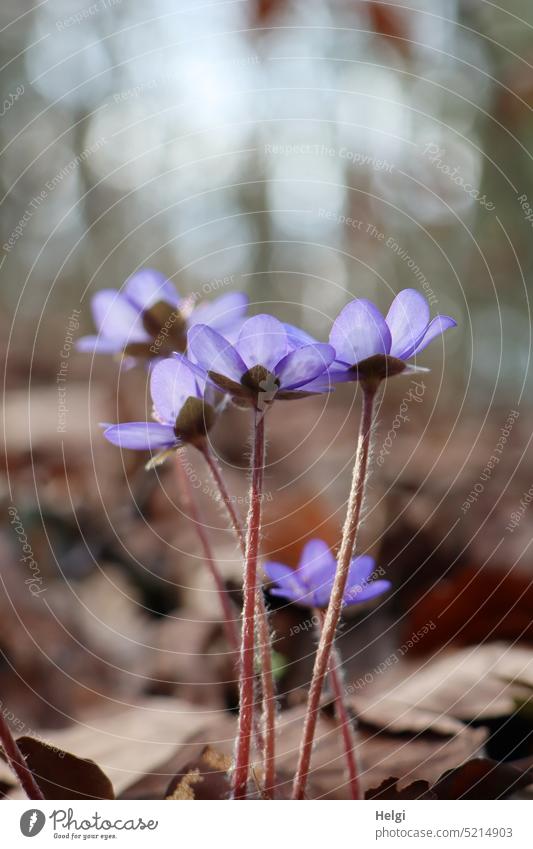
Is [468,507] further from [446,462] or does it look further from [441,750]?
[441,750]

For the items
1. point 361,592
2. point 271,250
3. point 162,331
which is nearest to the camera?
point 361,592

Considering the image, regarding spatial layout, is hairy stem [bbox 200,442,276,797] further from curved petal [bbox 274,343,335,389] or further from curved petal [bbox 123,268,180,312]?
curved petal [bbox 123,268,180,312]

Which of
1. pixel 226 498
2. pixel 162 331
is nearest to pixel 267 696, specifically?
pixel 226 498

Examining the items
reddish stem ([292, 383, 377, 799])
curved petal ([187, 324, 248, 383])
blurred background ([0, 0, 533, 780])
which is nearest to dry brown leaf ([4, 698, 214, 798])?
blurred background ([0, 0, 533, 780])

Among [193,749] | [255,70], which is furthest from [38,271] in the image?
[193,749]

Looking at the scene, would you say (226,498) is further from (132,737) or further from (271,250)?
(271,250)

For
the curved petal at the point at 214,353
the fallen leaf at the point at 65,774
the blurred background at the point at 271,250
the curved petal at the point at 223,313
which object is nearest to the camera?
the curved petal at the point at 214,353

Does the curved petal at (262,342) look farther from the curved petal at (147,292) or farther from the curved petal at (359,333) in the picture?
the curved petal at (147,292)

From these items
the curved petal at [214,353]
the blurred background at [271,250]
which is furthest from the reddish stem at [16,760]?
the blurred background at [271,250]
